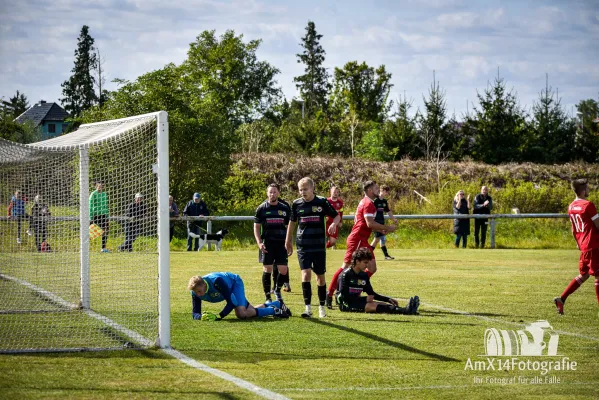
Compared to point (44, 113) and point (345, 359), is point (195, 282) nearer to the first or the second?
point (345, 359)

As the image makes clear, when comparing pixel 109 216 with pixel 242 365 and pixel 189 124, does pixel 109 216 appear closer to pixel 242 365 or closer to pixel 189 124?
pixel 242 365

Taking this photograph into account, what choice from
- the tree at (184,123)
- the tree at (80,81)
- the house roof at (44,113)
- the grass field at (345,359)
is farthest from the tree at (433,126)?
the house roof at (44,113)

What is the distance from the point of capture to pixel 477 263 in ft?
69.2

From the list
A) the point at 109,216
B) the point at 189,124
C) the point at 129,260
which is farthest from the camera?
the point at 189,124

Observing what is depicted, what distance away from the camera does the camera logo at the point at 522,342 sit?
8665 mm

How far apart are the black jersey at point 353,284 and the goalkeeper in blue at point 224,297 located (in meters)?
1.18

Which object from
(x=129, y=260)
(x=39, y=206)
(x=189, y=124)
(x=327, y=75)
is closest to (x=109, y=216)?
(x=39, y=206)

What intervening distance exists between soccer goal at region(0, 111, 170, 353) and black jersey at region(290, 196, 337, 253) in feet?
6.87

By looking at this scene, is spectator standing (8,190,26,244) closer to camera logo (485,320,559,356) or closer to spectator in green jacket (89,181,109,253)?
spectator in green jacket (89,181,109,253)

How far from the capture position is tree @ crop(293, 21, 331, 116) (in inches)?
3268

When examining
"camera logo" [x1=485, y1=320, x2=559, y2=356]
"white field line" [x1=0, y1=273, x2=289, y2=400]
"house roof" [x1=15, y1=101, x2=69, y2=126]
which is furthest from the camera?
"house roof" [x1=15, y1=101, x2=69, y2=126]

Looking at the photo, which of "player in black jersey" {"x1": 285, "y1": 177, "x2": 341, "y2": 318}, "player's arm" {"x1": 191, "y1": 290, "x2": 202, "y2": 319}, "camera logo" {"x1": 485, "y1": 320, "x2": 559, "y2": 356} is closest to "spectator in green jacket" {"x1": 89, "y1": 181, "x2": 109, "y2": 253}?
"player's arm" {"x1": 191, "y1": 290, "x2": 202, "y2": 319}

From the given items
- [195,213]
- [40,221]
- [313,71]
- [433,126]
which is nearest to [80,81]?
[313,71]

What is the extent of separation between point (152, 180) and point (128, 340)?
3770 mm
